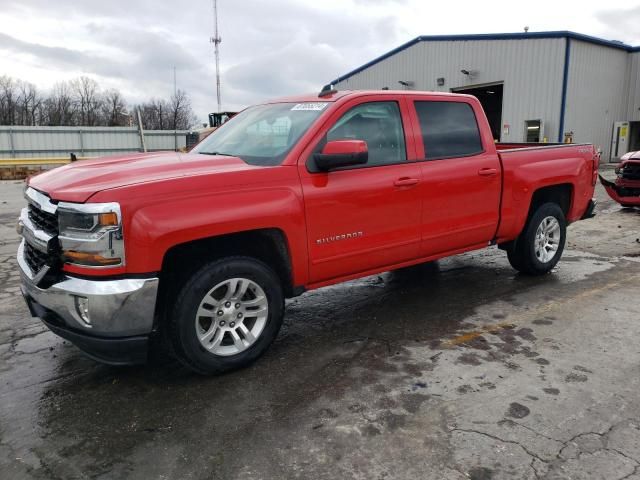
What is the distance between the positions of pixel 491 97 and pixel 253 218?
97.9 ft

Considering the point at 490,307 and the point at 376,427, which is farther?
the point at 490,307

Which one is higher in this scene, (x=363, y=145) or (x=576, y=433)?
(x=363, y=145)

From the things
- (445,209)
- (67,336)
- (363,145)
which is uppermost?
(363,145)

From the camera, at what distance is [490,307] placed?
494 cm

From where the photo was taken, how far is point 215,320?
352cm

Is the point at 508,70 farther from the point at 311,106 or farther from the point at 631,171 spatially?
the point at 311,106

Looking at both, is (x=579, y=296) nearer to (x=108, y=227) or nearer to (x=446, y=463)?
(x=446, y=463)

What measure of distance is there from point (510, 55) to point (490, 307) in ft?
68.7

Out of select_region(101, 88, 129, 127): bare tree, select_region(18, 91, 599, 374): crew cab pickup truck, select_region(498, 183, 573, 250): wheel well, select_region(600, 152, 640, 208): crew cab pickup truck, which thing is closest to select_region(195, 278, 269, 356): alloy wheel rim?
select_region(18, 91, 599, 374): crew cab pickup truck

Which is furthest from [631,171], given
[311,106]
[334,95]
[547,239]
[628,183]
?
[311,106]

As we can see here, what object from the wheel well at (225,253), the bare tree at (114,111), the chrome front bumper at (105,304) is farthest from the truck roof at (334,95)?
the bare tree at (114,111)

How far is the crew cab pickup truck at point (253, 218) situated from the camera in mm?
3082

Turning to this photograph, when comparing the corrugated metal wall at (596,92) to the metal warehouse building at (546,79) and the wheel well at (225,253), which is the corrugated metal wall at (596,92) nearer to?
the metal warehouse building at (546,79)

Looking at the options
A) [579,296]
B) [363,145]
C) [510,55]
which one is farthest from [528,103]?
[363,145]
